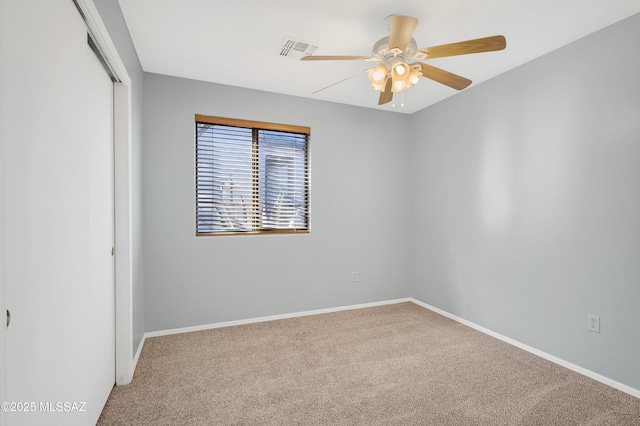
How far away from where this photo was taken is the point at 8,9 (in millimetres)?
887

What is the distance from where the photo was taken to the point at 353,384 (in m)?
2.22

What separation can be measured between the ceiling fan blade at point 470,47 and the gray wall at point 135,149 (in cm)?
196

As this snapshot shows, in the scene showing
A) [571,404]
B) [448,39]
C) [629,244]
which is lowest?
[571,404]

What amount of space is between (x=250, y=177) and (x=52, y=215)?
2.33m

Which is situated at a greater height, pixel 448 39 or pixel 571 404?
pixel 448 39

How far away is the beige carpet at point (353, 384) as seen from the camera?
188 centimetres

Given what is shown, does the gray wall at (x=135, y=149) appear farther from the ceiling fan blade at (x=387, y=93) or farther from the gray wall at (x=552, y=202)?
the gray wall at (x=552, y=202)

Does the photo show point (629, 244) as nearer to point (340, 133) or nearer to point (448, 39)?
point (448, 39)

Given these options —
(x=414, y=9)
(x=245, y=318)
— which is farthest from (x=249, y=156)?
(x=414, y=9)

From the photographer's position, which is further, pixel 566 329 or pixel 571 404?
pixel 566 329

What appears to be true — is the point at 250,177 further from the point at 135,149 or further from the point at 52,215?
the point at 52,215

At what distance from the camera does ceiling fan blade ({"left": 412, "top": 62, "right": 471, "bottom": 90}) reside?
2.13 meters

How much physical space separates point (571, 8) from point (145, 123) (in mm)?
3509

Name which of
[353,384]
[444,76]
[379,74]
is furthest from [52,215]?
[444,76]
